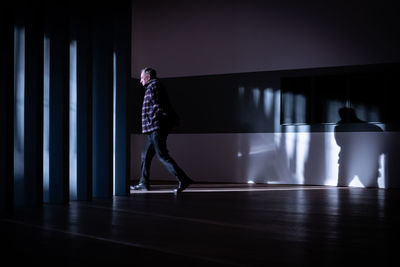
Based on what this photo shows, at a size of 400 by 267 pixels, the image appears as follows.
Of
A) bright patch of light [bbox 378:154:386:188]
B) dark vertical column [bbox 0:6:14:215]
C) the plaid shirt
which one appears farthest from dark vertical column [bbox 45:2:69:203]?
bright patch of light [bbox 378:154:386:188]

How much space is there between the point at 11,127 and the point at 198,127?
441cm

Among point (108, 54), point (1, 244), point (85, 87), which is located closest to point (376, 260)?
point (1, 244)

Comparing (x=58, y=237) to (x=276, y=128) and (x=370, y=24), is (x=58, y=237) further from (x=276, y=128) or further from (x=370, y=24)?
(x=370, y=24)

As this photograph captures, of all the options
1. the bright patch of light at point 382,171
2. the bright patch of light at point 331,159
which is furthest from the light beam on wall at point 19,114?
the bright patch of light at point 382,171

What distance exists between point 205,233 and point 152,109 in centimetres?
275

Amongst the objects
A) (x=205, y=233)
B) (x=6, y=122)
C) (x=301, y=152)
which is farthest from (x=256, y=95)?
(x=205, y=233)

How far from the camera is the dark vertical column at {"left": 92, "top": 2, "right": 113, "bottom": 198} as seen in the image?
5059 mm

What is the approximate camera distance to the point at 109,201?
4.73 meters

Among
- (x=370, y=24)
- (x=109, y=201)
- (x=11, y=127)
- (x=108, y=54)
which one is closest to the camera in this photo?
(x=11, y=127)

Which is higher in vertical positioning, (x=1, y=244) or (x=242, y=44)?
(x=242, y=44)

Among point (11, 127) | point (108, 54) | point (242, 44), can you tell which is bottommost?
point (11, 127)

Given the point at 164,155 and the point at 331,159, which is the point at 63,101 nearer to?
the point at 164,155

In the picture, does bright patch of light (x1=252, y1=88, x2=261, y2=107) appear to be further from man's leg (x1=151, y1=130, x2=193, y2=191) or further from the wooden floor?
the wooden floor

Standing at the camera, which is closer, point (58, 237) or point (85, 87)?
point (58, 237)
